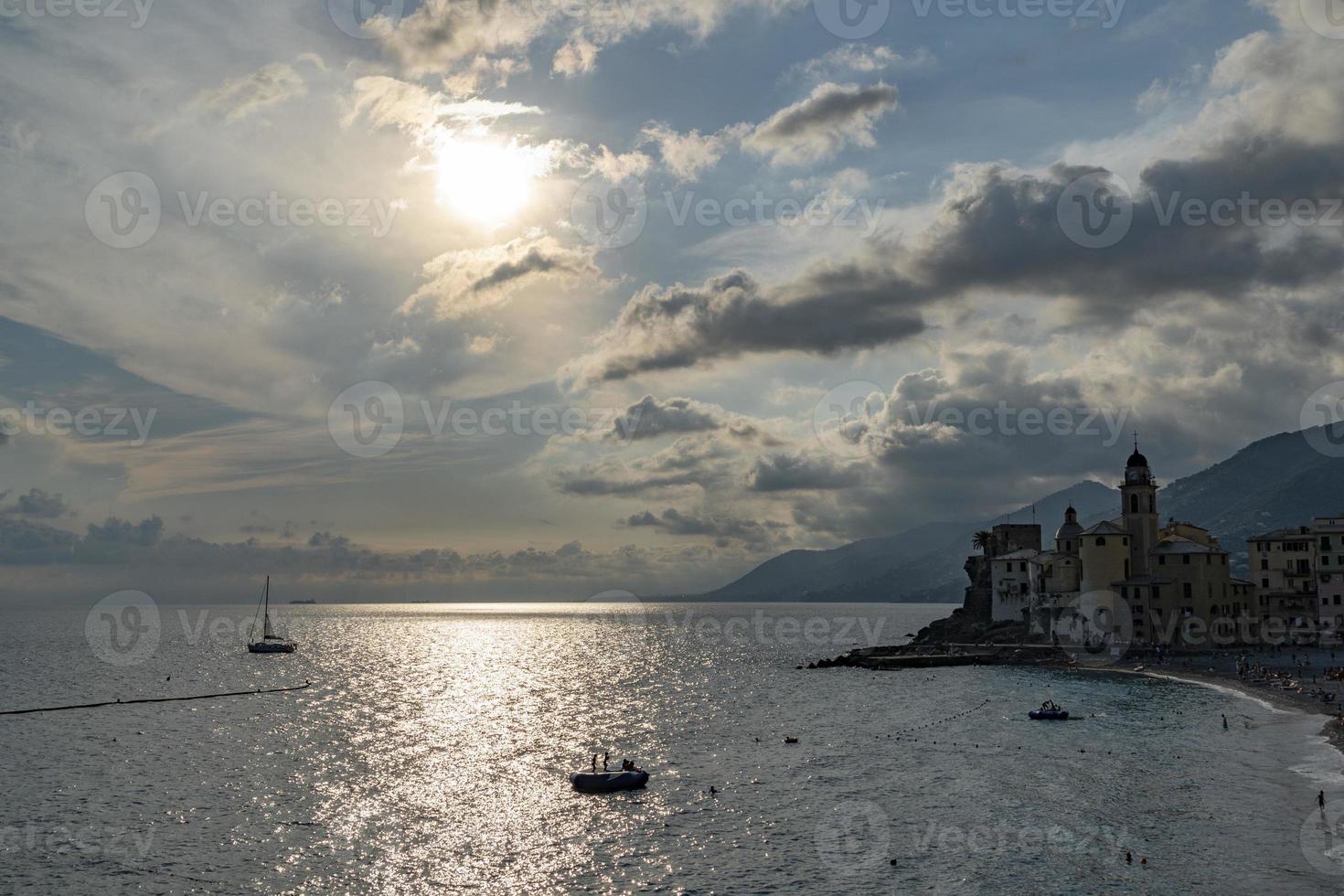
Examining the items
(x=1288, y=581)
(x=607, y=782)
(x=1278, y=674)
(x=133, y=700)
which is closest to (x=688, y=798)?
(x=607, y=782)

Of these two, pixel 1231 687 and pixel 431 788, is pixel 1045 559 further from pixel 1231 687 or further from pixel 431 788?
pixel 431 788

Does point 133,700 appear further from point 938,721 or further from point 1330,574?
point 1330,574

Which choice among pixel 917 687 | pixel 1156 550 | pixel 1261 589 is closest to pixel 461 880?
pixel 917 687

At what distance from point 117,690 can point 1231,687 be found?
15647cm

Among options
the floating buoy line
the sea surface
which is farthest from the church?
the floating buoy line

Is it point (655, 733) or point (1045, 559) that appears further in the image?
point (1045, 559)

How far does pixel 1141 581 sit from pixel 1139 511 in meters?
14.6

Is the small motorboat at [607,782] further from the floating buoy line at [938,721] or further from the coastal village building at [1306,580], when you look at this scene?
the coastal village building at [1306,580]

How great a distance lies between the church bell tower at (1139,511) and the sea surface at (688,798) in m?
39.5

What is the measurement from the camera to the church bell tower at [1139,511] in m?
166

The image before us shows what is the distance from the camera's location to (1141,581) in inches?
6339

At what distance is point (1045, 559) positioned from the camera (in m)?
178

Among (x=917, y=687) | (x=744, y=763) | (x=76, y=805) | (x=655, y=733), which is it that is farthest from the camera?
(x=917, y=687)

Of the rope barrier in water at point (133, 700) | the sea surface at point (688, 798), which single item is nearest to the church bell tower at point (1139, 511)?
the sea surface at point (688, 798)
